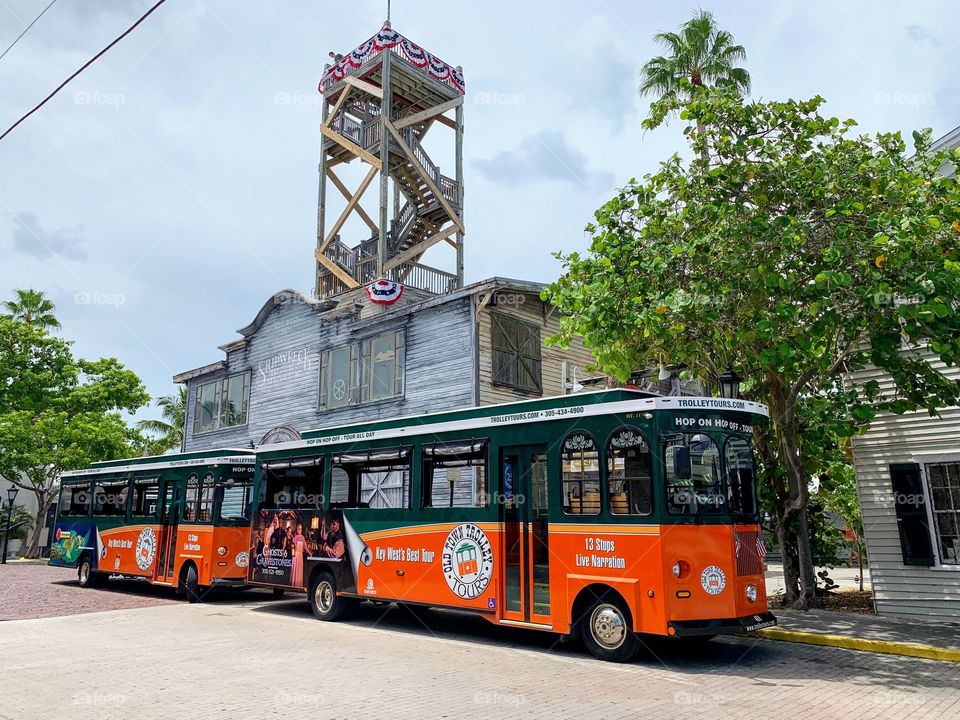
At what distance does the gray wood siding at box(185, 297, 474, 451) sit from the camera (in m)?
19.4

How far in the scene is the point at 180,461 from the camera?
57.0ft

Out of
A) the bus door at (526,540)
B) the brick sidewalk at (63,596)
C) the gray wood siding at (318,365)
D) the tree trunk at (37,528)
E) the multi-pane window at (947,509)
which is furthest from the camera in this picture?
the tree trunk at (37,528)

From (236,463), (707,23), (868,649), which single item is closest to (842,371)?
(868,649)

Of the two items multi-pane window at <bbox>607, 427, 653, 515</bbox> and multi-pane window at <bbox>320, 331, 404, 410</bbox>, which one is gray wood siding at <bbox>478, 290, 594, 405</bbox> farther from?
multi-pane window at <bbox>607, 427, 653, 515</bbox>

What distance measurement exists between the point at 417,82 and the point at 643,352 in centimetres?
1876

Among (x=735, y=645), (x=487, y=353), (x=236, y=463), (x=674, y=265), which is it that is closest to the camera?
(x=735, y=645)

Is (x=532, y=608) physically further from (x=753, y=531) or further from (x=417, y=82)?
(x=417, y=82)

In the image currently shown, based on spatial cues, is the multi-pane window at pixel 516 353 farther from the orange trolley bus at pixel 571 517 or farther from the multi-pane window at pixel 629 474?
the multi-pane window at pixel 629 474

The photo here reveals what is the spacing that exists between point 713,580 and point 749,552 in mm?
771

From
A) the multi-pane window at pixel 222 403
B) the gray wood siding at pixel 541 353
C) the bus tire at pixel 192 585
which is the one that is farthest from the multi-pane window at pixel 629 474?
the multi-pane window at pixel 222 403

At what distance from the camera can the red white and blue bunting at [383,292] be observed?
21.6 m

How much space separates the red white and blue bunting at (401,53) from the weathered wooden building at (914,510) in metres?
20.1

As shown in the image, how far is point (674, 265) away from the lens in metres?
12.4

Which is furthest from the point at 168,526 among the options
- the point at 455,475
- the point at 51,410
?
the point at 51,410
